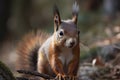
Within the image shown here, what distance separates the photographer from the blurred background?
23.3 feet

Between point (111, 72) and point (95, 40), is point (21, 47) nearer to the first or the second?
point (111, 72)

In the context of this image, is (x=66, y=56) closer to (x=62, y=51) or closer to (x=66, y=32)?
(x=62, y=51)

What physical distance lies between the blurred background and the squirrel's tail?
2.86 feet

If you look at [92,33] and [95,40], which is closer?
[95,40]

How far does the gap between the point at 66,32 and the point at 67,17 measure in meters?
8.11

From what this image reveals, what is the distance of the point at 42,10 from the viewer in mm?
18516

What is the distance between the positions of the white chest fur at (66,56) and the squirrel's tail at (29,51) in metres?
0.89

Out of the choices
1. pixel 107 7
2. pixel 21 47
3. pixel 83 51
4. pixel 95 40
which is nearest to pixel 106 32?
pixel 95 40

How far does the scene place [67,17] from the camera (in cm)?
1269

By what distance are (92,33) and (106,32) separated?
2.05 ft

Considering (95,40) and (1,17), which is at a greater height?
(1,17)

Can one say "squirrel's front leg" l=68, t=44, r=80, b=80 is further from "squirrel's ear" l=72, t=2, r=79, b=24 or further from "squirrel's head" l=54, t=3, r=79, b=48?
"squirrel's ear" l=72, t=2, r=79, b=24

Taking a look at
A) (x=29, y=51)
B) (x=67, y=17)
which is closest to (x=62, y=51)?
(x=29, y=51)

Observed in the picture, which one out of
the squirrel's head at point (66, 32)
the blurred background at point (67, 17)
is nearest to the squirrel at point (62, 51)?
the squirrel's head at point (66, 32)
